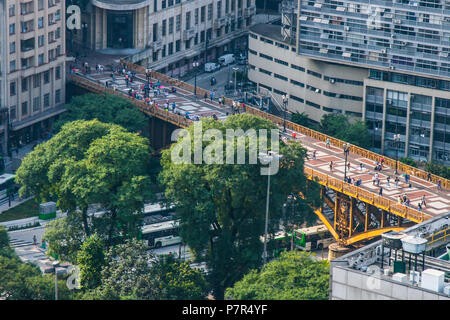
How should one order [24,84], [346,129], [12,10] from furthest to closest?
[346,129]
[24,84]
[12,10]

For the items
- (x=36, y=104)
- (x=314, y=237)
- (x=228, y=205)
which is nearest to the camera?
(x=228, y=205)

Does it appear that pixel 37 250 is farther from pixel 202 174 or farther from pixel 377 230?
pixel 377 230

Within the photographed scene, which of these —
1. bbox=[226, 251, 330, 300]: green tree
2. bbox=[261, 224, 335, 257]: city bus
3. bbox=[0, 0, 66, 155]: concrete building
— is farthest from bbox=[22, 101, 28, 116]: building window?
bbox=[226, 251, 330, 300]: green tree

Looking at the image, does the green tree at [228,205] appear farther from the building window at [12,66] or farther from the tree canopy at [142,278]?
the building window at [12,66]

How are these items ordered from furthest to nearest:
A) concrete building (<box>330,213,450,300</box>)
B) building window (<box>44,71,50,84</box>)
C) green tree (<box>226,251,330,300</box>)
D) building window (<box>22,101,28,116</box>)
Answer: building window (<box>44,71,50,84</box>)
building window (<box>22,101,28,116</box>)
green tree (<box>226,251,330,300</box>)
concrete building (<box>330,213,450,300</box>)

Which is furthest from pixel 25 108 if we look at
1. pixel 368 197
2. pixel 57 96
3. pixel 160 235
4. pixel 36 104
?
pixel 368 197

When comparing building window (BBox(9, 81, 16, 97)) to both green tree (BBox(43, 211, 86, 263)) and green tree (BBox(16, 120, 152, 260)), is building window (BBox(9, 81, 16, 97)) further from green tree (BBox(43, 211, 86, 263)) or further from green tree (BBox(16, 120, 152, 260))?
green tree (BBox(43, 211, 86, 263))

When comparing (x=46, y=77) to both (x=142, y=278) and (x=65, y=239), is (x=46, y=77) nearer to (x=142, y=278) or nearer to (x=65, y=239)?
(x=65, y=239)
